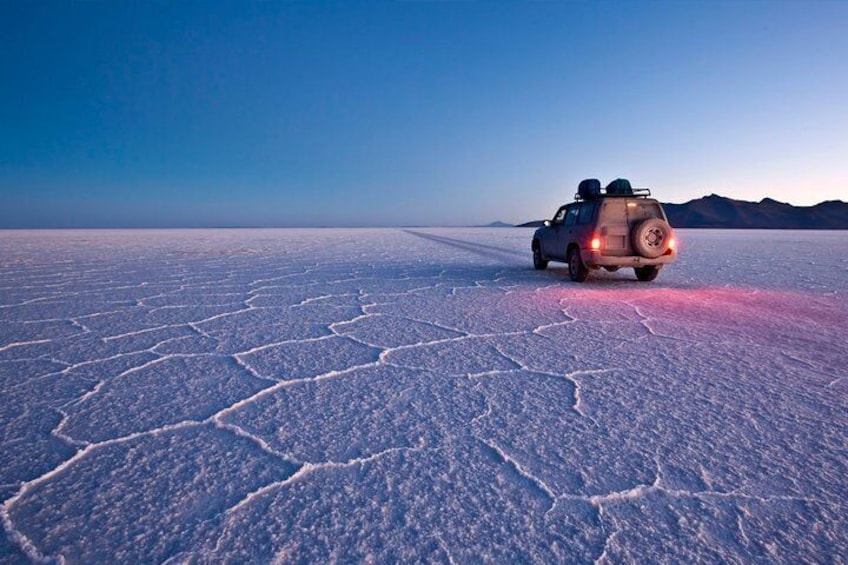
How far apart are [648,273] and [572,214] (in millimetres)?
1669

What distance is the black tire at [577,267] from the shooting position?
7.68m

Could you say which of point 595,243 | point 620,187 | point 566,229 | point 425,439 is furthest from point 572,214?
point 425,439

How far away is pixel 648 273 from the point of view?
7961 millimetres

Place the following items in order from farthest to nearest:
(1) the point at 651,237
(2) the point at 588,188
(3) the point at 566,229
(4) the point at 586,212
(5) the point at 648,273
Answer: (2) the point at 588,188 < (3) the point at 566,229 < (5) the point at 648,273 < (4) the point at 586,212 < (1) the point at 651,237

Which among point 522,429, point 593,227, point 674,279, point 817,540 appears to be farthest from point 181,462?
point 674,279

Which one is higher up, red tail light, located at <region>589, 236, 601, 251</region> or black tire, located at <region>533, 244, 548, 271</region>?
red tail light, located at <region>589, 236, 601, 251</region>

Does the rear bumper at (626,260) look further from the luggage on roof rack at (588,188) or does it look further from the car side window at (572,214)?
the luggage on roof rack at (588,188)

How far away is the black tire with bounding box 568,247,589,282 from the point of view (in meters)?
7.68

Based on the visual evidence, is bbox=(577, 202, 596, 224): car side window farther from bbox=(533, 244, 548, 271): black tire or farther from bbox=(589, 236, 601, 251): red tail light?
bbox=(533, 244, 548, 271): black tire

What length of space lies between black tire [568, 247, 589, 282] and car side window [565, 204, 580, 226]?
21.7 inches

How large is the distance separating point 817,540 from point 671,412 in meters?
0.97

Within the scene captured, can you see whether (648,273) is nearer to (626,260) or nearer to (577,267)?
(626,260)

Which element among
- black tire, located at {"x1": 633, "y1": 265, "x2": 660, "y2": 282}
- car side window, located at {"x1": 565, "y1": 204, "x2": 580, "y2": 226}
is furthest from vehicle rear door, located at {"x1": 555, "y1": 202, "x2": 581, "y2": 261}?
black tire, located at {"x1": 633, "y1": 265, "x2": 660, "y2": 282}

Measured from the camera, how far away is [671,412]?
250 cm
